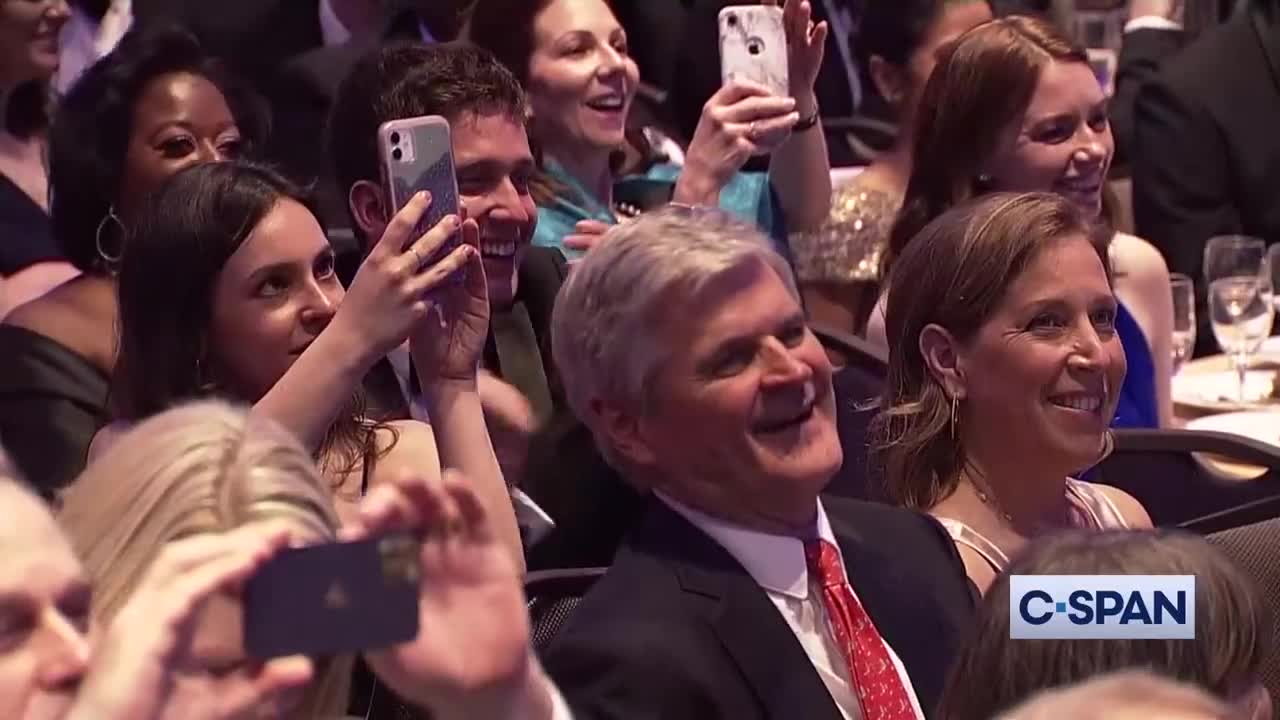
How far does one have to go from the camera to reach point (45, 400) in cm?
310

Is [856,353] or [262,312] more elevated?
[262,312]

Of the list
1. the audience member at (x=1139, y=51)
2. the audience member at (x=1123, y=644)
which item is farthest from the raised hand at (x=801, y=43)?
the audience member at (x=1139, y=51)

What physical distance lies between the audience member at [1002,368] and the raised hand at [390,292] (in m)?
0.56

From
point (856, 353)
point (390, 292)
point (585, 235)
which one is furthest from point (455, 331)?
point (856, 353)

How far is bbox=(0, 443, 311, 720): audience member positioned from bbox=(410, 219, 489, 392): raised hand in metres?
1.01

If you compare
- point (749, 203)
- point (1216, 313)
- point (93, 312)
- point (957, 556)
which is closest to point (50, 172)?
point (93, 312)

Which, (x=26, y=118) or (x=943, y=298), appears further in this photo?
(x=26, y=118)

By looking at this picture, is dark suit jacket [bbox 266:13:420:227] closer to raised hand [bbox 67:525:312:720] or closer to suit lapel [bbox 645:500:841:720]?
suit lapel [bbox 645:500:841:720]

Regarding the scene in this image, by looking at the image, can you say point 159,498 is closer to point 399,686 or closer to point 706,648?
point 399,686

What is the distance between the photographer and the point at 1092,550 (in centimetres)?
177

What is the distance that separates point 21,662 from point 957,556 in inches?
45.3

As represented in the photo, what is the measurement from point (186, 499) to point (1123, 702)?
698mm

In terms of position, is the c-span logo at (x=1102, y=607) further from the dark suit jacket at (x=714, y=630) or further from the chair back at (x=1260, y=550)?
the chair back at (x=1260, y=550)

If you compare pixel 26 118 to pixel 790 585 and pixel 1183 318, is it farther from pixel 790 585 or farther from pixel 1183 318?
pixel 790 585
